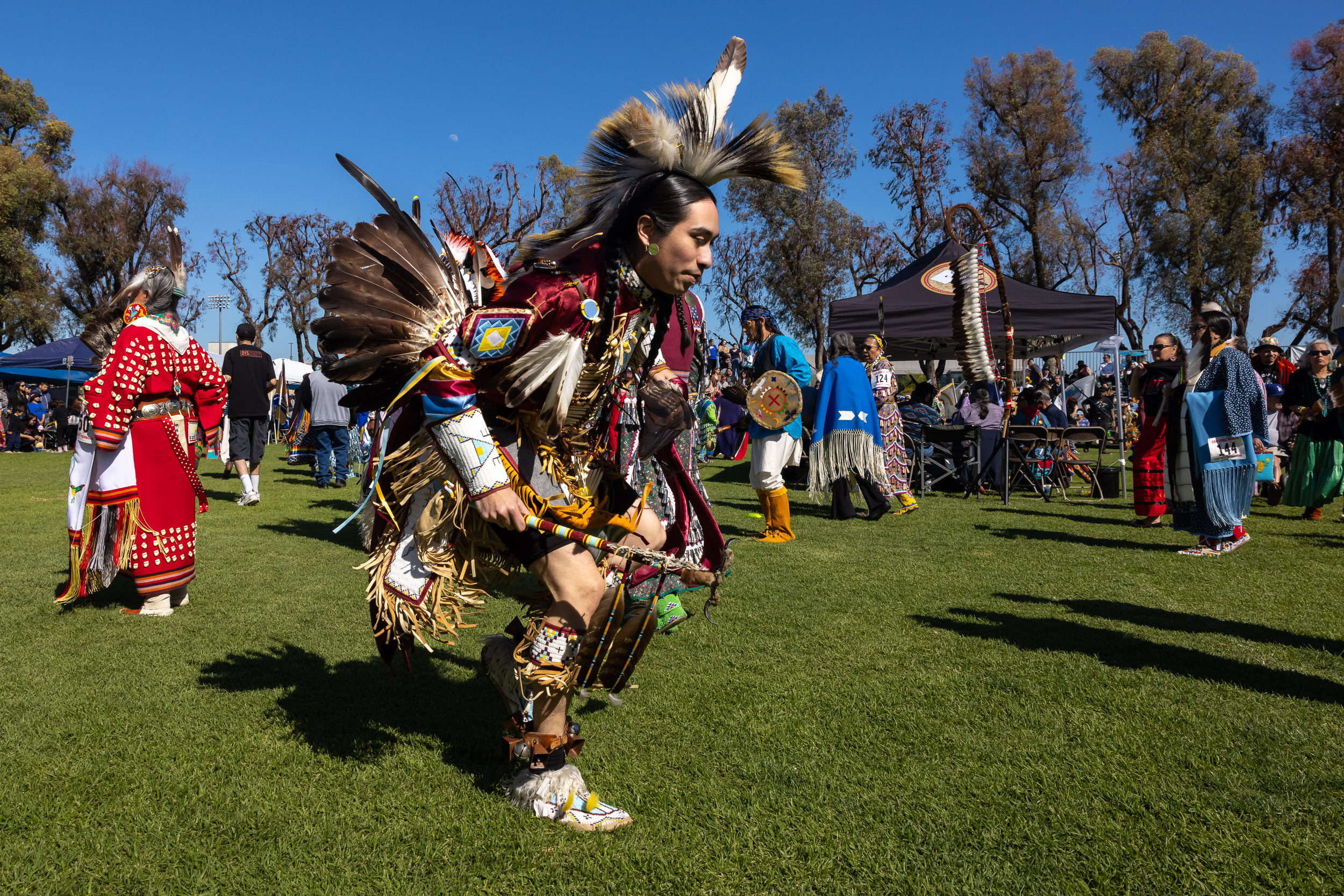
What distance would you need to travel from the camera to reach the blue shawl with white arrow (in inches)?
313

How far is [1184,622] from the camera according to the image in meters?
4.27

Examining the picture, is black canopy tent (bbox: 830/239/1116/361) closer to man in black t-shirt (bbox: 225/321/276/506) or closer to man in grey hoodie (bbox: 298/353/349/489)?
man in grey hoodie (bbox: 298/353/349/489)

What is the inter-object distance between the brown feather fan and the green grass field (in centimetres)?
121

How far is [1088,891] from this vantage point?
1.90m

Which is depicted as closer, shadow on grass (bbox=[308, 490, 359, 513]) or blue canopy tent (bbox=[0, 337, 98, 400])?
shadow on grass (bbox=[308, 490, 359, 513])

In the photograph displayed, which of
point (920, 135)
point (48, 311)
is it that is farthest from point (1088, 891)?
point (48, 311)

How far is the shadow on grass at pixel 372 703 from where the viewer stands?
272 cm

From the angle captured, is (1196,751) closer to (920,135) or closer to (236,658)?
(236,658)

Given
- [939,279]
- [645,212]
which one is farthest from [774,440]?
[939,279]

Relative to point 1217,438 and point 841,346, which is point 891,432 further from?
point 1217,438

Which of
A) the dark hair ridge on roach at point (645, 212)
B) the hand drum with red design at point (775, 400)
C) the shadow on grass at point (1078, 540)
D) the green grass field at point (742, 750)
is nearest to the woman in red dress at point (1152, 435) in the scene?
the shadow on grass at point (1078, 540)

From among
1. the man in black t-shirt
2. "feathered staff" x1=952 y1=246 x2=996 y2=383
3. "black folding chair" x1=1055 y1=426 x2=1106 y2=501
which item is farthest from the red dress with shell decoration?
"black folding chair" x1=1055 y1=426 x2=1106 y2=501

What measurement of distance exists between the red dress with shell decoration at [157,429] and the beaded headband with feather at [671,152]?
309cm

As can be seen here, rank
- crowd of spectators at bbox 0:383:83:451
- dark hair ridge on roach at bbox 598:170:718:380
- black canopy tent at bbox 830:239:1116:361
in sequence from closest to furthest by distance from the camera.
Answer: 1. dark hair ridge on roach at bbox 598:170:718:380
2. black canopy tent at bbox 830:239:1116:361
3. crowd of spectators at bbox 0:383:83:451
